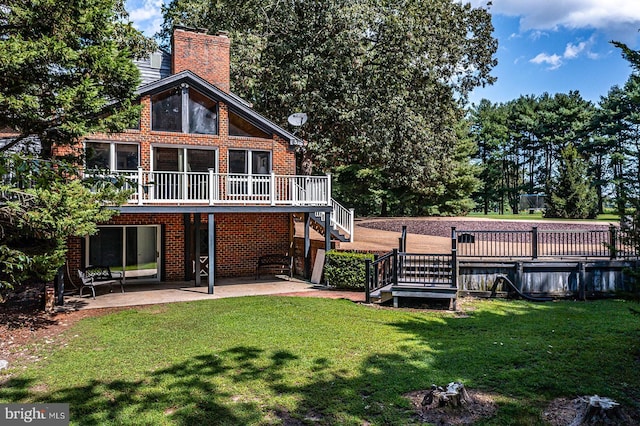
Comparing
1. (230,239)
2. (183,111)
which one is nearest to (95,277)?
(230,239)

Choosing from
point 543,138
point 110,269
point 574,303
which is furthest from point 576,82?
point 110,269

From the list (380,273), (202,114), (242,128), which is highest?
(202,114)

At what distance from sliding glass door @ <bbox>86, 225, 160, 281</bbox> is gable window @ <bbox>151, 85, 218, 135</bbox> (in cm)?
359

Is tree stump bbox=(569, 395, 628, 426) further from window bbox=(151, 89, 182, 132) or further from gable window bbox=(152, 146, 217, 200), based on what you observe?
window bbox=(151, 89, 182, 132)

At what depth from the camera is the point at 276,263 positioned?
15422 mm

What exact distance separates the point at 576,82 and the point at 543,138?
22.9 feet

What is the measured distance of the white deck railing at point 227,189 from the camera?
1256 centimetres

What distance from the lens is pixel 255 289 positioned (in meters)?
13.5

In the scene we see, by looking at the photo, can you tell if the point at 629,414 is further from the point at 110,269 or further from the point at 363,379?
the point at 110,269

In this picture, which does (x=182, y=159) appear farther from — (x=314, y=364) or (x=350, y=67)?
(x=314, y=364)

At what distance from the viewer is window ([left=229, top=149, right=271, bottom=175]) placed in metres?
15.6

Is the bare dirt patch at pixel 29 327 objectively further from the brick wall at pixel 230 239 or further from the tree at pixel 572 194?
the tree at pixel 572 194

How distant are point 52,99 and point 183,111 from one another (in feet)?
19.6

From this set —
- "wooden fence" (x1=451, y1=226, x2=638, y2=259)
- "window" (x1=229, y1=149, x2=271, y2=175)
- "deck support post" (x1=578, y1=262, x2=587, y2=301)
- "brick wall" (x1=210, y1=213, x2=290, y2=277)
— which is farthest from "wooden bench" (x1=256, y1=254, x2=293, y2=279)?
"deck support post" (x1=578, y1=262, x2=587, y2=301)
